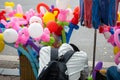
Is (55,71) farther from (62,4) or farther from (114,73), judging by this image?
(62,4)

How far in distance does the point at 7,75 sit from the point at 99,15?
2117 millimetres

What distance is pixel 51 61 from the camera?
2391 millimetres

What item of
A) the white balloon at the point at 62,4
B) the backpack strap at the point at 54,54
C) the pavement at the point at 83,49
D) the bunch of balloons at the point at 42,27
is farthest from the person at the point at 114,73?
the pavement at the point at 83,49

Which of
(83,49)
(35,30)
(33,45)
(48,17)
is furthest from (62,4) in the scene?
(83,49)

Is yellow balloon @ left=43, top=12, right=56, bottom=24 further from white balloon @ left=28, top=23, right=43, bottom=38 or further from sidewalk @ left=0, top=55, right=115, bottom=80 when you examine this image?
sidewalk @ left=0, top=55, right=115, bottom=80

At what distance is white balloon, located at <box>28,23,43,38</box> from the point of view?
107 inches

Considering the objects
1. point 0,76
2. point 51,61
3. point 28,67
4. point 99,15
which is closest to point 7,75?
point 0,76

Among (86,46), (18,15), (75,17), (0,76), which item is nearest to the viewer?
(75,17)

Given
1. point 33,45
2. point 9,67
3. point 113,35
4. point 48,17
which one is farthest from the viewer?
point 9,67

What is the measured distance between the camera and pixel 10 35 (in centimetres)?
268

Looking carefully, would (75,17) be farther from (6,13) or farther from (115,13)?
(6,13)

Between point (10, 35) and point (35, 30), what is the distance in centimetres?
26

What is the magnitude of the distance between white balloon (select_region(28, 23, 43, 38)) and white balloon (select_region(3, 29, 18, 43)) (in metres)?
0.16

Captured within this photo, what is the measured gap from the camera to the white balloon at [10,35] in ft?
8.80
